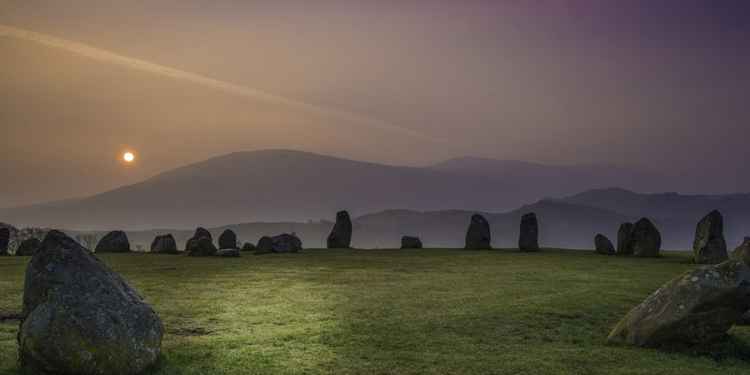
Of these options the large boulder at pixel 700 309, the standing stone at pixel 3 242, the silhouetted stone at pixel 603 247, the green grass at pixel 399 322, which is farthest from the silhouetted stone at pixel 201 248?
the large boulder at pixel 700 309

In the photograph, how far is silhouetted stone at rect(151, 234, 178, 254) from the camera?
44375mm

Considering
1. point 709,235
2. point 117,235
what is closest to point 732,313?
point 709,235

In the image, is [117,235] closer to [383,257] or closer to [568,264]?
[383,257]

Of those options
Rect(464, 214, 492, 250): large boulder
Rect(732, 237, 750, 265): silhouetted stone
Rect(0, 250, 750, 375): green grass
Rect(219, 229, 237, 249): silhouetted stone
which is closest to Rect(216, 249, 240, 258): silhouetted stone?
Rect(219, 229, 237, 249): silhouetted stone

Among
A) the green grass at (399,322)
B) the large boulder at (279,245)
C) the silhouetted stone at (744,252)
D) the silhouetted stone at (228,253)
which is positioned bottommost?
the green grass at (399,322)

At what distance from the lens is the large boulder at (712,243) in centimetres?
3637

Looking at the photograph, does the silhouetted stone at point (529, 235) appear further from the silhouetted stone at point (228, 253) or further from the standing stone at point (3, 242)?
the standing stone at point (3, 242)

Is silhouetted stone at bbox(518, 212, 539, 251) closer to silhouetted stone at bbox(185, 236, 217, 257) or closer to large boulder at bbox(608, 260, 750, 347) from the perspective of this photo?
silhouetted stone at bbox(185, 236, 217, 257)

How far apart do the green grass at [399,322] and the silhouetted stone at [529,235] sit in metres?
16.6

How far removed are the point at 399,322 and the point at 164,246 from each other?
3240cm

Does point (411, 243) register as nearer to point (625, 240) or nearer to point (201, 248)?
point (625, 240)

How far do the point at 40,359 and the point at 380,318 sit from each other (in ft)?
29.2

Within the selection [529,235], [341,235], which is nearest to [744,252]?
[529,235]

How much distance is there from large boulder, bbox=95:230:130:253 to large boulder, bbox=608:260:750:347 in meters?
39.4
